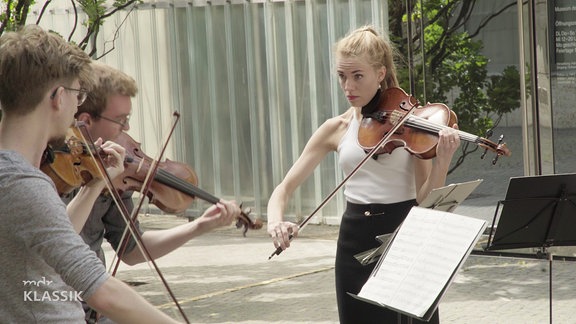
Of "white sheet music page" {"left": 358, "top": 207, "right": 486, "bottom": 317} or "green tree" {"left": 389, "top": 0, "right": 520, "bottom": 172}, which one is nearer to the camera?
"white sheet music page" {"left": 358, "top": 207, "right": 486, "bottom": 317}

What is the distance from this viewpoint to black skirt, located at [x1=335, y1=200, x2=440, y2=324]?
397 cm

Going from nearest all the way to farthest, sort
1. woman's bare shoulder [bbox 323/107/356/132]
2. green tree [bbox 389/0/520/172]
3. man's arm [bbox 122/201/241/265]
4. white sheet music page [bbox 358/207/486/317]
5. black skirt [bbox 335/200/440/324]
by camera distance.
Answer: white sheet music page [bbox 358/207/486/317]
man's arm [bbox 122/201/241/265]
black skirt [bbox 335/200/440/324]
woman's bare shoulder [bbox 323/107/356/132]
green tree [bbox 389/0/520/172]

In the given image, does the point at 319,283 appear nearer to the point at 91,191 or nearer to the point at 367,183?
the point at 367,183

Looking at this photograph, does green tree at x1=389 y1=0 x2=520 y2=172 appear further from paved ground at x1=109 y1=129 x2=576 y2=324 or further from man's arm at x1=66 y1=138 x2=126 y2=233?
man's arm at x1=66 y1=138 x2=126 y2=233

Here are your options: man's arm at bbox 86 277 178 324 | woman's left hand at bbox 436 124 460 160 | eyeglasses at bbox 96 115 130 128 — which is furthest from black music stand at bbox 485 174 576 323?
man's arm at bbox 86 277 178 324

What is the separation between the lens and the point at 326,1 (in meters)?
9.58

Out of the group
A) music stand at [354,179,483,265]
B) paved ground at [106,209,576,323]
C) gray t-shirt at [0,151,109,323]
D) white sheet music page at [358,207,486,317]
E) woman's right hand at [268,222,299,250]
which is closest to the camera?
gray t-shirt at [0,151,109,323]

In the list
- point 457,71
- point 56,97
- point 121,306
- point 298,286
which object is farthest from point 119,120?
point 457,71

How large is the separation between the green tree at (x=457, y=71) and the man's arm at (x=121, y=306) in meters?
5.17

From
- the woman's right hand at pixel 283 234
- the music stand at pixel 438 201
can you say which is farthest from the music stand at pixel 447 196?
the woman's right hand at pixel 283 234

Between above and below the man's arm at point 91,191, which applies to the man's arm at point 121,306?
below

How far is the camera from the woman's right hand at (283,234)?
3.82m

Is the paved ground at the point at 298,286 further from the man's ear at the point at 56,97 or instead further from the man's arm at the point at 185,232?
the man's ear at the point at 56,97

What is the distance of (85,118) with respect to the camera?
332 centimetres
